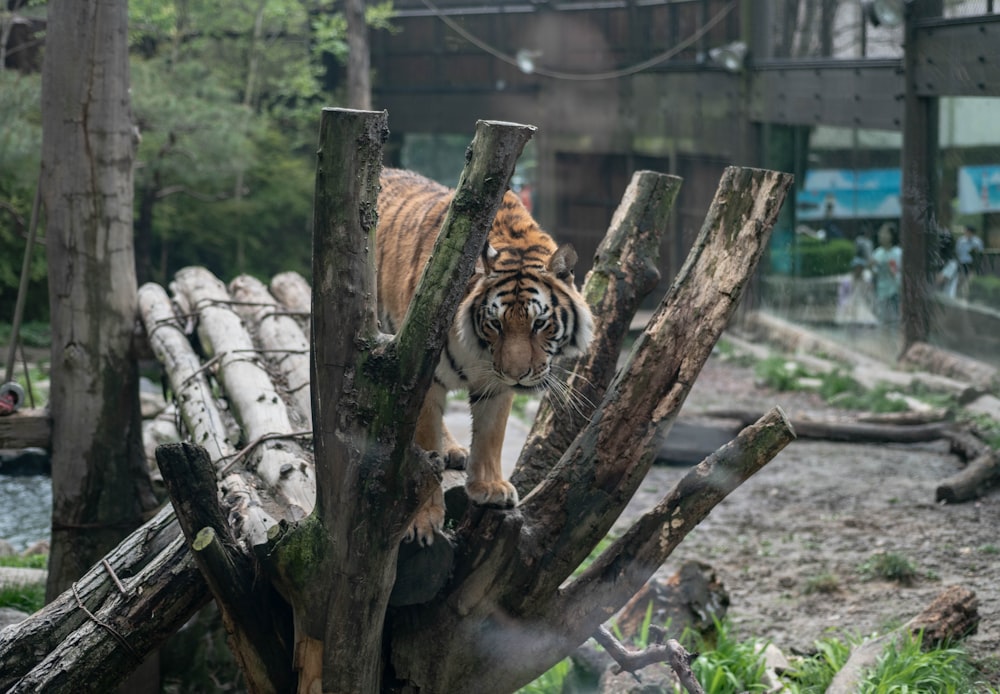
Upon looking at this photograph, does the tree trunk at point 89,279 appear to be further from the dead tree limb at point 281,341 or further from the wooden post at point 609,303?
the wooden post at point 609,303

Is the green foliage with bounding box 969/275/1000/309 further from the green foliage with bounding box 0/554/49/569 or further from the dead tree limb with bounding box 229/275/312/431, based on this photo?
the green foliage with bounding box 0/554/49/569

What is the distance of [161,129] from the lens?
37.5ft

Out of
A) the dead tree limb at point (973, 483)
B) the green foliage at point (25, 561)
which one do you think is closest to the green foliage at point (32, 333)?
the green foliage at point (25, 561)

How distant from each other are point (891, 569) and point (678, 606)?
4.53 feet

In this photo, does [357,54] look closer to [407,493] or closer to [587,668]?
[587,668]

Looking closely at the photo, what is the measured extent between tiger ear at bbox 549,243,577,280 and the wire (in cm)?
1039

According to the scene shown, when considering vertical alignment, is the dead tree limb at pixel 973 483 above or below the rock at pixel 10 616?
above

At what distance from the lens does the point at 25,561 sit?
5734mm

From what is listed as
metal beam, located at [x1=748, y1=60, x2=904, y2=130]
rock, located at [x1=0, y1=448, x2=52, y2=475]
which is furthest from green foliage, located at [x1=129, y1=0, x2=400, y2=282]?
metal beam, located at [x1=748, y1=60, x2=904, y2=130]

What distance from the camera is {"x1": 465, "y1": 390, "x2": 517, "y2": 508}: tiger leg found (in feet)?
10.00

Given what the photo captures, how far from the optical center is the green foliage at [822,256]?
A: 10.3m

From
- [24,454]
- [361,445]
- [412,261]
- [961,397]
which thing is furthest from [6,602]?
[961,397]

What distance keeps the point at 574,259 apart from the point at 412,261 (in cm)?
65

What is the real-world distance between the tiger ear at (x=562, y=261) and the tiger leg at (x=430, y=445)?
0.49 m
